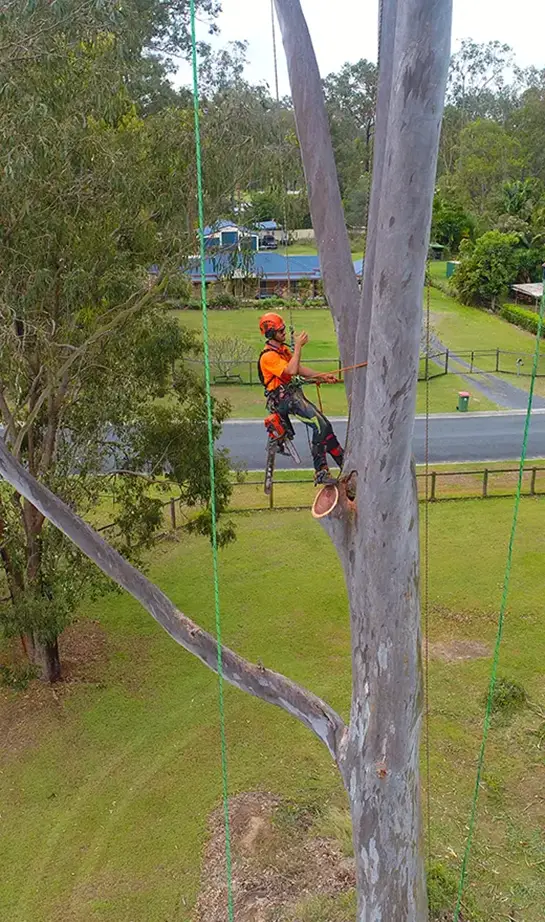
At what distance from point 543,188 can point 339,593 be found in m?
37.1

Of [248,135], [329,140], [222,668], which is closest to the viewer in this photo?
[329,140]

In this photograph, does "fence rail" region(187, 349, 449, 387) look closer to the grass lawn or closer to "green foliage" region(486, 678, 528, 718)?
"green foliage" region(486, 678, 528, 718)

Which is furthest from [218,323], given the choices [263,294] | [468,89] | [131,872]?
[468,89]


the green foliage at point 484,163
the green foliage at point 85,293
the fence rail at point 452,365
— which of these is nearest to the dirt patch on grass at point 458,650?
the green foliage at point 85,293

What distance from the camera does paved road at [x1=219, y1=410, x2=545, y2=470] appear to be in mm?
18984

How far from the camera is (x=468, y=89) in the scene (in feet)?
199

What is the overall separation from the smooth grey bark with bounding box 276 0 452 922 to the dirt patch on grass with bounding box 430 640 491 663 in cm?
538

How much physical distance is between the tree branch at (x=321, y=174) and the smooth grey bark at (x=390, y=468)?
14 mm

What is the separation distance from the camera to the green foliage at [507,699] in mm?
9742

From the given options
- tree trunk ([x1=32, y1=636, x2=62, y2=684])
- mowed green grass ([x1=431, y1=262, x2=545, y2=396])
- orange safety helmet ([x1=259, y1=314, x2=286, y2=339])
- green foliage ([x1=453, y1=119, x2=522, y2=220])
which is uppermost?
green foliage ([x1=453, y1=119, x2=522, y2=220])

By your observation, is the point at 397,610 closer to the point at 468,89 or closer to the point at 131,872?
the point at 131,872

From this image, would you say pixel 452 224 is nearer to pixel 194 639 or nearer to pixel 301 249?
pixel 301 249

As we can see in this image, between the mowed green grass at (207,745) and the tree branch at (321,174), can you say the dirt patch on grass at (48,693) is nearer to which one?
the mowed green grass at (207,745)

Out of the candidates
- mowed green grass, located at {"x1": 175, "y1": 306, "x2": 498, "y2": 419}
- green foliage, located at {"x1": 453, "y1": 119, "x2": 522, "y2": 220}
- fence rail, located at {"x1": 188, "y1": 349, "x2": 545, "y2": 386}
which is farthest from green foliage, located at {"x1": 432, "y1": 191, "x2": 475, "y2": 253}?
fence rail, located at {"x1": 188, "y1": 349, "x2": 545, "y2": 386}
